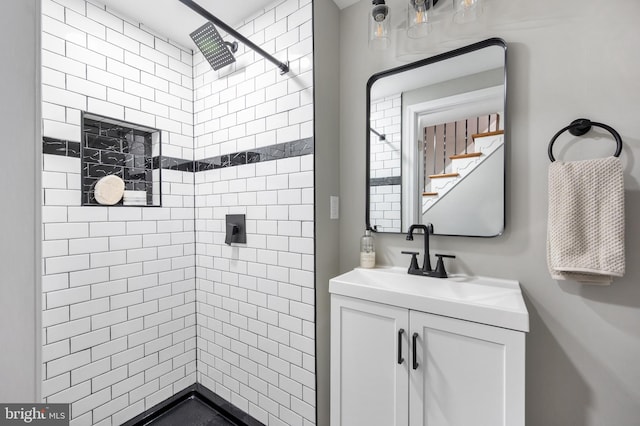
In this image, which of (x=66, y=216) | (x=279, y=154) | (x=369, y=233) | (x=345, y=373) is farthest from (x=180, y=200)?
(x=345, y=373)

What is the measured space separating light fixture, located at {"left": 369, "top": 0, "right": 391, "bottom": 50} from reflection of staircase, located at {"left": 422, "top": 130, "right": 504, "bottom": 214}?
27.3 inches

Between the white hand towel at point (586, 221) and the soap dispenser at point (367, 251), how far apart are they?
770mm

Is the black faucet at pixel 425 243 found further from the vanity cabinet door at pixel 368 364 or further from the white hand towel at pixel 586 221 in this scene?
the white hand towel at pixel 586 221

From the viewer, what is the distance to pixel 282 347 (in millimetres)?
1570

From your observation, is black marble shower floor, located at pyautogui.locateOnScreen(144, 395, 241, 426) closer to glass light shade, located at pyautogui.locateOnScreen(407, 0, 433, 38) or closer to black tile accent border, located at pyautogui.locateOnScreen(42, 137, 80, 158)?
black tile accent border, located at pyautogui.locateOnScreen(42, 137, 80, 158)

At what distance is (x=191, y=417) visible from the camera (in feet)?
5.87

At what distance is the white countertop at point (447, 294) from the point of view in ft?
3.01

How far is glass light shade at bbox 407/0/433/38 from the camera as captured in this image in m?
1.30

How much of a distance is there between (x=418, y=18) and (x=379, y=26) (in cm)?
19

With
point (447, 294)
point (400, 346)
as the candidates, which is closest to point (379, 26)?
point (447, 294)

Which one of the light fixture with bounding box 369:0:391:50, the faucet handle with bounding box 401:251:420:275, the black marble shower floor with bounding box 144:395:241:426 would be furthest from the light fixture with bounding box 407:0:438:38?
the black marble shower floor with bounding box 144:395:241:426

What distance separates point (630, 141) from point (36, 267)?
5.75 ft

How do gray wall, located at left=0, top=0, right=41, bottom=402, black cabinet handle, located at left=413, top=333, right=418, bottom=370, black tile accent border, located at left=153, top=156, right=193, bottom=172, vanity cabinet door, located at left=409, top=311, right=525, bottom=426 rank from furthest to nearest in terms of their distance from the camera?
1. black tile accent border, located at left=153, top=156, right=193, bottom=172
2. black cabinet handle, located at left=413, top=333, right=418, bottom=370
3. vanity cabinet door, located at left=409, top=311, right=525, bottom=426
4. gray wall, located at left=0, top=0, right=41, bottom=402

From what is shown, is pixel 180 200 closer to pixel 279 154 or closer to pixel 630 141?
pixel 279 154
